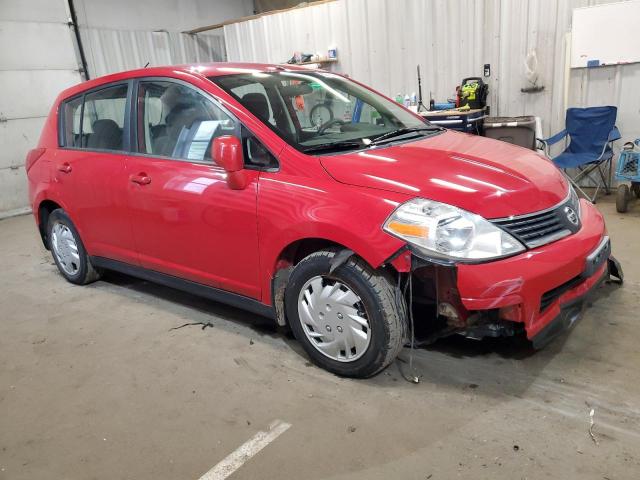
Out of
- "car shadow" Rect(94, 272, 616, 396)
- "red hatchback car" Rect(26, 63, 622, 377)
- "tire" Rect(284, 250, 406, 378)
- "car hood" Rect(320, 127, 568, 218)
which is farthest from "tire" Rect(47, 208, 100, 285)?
"car hood" Rect(320, 127, 568, 218)

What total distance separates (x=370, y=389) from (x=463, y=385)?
40 cm

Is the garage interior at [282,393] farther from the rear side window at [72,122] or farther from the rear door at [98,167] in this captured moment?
the rear side window at [72,122]

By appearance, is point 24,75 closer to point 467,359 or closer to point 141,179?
point 141,179

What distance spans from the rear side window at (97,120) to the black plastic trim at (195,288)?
2.46ft

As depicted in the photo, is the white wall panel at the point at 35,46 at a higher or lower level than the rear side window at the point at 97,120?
higher

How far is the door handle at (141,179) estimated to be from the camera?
9.16 feet

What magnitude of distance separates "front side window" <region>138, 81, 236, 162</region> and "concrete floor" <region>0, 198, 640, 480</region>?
1030mm

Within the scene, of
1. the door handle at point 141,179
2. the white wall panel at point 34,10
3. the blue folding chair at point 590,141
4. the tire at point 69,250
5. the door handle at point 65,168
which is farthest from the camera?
the white wall panel at point 34,10

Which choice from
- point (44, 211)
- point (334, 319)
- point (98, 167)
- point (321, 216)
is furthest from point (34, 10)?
point (334, 319)

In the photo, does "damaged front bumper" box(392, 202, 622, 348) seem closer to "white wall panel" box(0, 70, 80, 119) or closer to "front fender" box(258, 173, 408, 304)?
"front fender" box(258, 173, 408, 304)

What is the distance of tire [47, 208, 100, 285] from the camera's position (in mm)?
3590

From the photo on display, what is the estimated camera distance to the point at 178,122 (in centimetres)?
274

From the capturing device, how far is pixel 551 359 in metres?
2.34

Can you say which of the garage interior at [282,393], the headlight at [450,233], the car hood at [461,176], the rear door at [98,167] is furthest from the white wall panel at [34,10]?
the headlight at [450,233]
